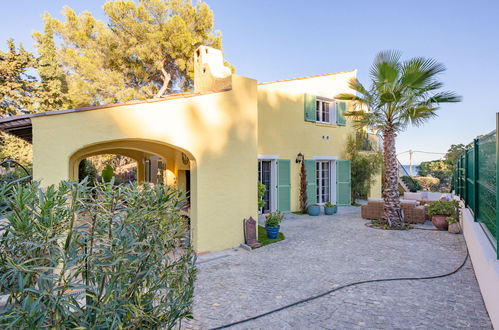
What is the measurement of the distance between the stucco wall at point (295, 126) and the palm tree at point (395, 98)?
293cm

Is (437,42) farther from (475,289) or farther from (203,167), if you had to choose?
(203,167)

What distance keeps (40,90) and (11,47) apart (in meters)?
2.49

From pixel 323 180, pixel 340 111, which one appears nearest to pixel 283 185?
pixel 323 180

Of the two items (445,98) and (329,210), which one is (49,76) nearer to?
(329,210)

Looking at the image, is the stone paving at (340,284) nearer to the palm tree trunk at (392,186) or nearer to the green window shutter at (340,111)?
the palm tree trunk at (392,186)

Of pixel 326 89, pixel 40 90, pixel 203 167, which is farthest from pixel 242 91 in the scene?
pixel 40 90

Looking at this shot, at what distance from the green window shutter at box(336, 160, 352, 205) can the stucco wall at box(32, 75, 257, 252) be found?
721cm

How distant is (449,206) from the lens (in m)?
8.23

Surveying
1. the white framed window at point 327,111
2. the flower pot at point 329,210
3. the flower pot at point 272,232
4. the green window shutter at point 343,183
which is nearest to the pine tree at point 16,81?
the white framed window at point 327,111

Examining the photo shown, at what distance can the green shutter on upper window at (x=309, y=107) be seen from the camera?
11.7m

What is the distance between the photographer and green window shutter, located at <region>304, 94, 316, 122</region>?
460 inches

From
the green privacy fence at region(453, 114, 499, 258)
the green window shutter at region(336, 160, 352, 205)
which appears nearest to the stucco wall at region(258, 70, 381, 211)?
the green window shutter at region(336, 160, 352, 205)

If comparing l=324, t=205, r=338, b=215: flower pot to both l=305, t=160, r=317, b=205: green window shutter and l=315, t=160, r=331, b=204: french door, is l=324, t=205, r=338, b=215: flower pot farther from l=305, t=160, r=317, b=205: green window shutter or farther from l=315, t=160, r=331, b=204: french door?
l=315, t=160, r=331, b=204: french door

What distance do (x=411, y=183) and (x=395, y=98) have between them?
11.2m
